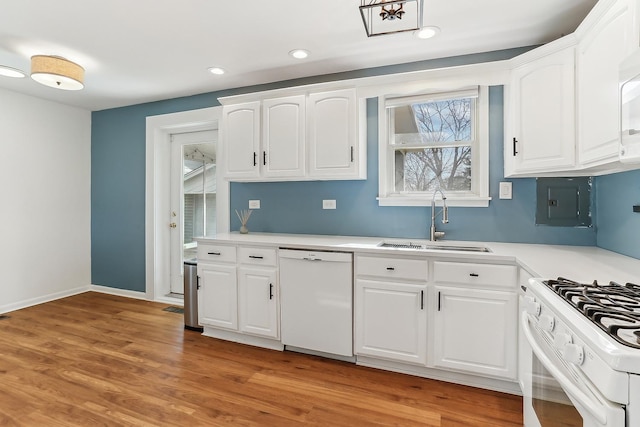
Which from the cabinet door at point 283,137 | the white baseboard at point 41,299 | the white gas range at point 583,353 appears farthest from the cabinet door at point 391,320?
the white baseboard at point 41,299

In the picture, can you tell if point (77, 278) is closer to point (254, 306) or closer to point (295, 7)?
point (254, 306)

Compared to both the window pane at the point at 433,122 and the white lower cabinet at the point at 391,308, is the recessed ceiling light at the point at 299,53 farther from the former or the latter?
the white lower cabinet at the point at 391,308

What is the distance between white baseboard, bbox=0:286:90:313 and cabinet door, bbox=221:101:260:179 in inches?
118

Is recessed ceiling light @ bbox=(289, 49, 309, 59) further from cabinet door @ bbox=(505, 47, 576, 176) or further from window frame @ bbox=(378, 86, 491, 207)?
cabinet door @ bbox=(505, 47, 576, 176)

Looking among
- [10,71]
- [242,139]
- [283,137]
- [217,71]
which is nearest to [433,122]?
[283,137]

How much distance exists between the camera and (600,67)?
1.68 meters

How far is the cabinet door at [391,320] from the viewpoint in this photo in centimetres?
229

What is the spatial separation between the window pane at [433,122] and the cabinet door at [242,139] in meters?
1.33

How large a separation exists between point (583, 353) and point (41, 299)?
5.30 metres

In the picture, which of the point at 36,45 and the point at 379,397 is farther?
the point at 36,45

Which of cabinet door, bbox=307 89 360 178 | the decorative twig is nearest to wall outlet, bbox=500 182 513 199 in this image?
cabinet door, bbox=307 89 360 178

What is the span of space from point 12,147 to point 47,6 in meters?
2.46

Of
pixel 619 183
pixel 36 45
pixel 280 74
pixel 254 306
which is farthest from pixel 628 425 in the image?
pixel 36 45

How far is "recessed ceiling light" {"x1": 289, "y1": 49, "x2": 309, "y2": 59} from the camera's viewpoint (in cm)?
272
